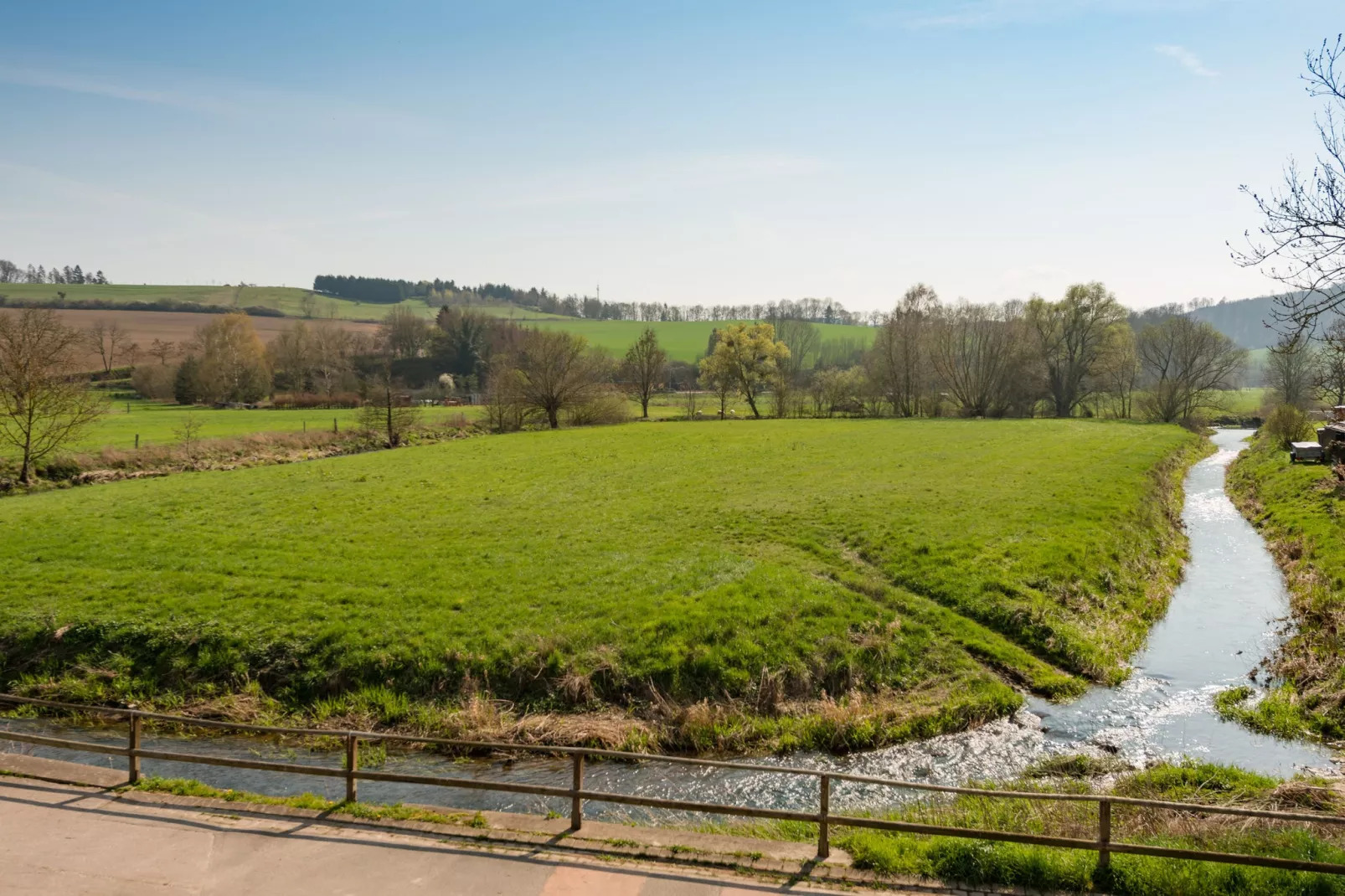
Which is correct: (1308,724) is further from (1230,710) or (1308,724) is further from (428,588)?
(428,588)

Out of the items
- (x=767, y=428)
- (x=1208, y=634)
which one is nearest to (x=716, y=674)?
(x=1208, y=634)

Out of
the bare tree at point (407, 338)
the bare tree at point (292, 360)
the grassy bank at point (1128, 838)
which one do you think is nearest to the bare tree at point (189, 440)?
the bare tree at point (292, 360)

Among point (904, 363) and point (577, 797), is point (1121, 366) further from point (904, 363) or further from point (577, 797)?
point (577, 797)

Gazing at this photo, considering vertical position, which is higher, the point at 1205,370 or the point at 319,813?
the point at 1205,370

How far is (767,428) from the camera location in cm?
6475

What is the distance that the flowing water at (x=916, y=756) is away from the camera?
12.0 meters

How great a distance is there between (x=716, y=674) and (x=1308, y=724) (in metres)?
10.6

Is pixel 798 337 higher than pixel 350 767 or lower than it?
higher

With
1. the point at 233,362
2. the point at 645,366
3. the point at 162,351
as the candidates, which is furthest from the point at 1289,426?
the point at 162,351

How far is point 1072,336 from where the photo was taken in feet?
275

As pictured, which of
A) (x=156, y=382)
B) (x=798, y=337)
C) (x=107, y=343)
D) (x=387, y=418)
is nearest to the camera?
(x=387, y=418)

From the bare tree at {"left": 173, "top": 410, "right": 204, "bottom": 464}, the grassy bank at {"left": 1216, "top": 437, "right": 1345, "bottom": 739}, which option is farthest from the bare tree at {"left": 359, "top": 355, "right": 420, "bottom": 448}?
the grassy bank at {"left": 1216, "top": 437, "right": 1345, "bottom": 739}

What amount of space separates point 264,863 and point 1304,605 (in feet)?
75.0

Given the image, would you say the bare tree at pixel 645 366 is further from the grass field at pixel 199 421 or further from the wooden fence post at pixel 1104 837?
the wooden fence post at pixel 1104 837
